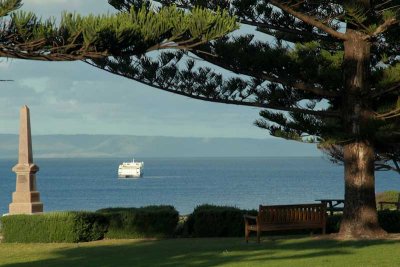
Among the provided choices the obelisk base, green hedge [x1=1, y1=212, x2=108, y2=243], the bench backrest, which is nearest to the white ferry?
the obelisk base

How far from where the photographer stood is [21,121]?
20109 millimetres

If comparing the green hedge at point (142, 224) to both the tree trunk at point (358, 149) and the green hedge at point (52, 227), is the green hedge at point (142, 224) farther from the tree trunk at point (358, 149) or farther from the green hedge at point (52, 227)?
the tree trunk at point (358, 149)

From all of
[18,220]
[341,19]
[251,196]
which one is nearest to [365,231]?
[341,19]

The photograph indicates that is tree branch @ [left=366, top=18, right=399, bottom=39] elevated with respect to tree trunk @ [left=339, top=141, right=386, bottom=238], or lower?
elevated

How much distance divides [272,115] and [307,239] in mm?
3111

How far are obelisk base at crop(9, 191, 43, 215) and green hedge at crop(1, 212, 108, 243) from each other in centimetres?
190

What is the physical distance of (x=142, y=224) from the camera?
1844 cm

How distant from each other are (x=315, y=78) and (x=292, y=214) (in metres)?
3.04

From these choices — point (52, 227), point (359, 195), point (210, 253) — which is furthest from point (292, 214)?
point (52, 227)

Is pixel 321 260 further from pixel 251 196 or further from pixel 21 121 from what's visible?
pixel 251 196

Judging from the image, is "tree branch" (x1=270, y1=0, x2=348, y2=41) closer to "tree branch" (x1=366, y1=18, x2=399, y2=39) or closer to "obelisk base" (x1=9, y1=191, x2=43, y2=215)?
"tree branch" (x1=366, y1=18, x2=399, y2=39)

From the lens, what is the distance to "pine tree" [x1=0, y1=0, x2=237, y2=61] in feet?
27.5

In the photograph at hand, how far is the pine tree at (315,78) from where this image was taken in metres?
16.8

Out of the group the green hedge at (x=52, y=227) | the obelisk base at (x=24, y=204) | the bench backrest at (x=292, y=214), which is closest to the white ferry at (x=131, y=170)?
the obelisk base at (x=24, y=204)
